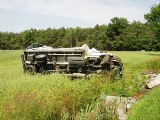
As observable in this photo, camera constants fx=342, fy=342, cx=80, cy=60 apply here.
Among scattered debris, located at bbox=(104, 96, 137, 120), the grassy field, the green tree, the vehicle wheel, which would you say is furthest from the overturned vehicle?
the green tree

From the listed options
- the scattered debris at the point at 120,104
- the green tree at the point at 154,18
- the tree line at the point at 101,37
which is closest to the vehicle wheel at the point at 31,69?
the scattered debris at the point at 120,104

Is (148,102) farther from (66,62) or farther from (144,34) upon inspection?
(144,34)

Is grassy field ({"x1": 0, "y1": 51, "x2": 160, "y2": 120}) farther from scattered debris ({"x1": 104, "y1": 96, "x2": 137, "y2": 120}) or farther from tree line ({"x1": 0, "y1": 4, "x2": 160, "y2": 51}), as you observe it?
tree line ({"x1": 0, "y1": 4, "x2": 160, "y2": 51})

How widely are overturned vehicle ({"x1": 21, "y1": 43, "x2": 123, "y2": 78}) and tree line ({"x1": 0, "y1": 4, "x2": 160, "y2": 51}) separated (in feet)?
211

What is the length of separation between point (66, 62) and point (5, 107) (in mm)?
10521

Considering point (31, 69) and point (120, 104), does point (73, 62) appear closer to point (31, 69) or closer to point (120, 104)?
point (31, 69)

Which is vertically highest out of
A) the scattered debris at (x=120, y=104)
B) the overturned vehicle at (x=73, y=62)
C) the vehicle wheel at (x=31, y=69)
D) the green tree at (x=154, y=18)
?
the green tree at (x=154, y=18)

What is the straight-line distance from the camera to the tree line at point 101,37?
315 feet

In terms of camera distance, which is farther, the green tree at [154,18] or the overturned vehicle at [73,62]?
the green tree at [154,18]

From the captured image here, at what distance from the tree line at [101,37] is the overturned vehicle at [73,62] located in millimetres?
64399

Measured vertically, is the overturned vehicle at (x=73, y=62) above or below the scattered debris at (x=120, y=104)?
above

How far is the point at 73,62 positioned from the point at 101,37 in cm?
9348

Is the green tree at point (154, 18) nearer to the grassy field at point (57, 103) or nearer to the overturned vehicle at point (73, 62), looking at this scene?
the overturned vehicle at point (73, 62)

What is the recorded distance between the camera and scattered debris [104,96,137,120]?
33.7 ft
